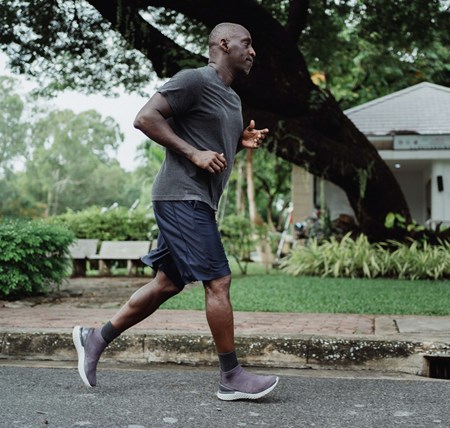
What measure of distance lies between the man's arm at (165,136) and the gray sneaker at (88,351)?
1.22 meters

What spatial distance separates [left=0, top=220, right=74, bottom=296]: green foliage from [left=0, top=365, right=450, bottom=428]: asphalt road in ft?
11.3

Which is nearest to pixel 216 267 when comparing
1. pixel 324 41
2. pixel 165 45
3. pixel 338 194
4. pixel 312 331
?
pixel 312 331

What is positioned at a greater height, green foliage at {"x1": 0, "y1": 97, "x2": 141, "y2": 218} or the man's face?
green foliage at {"x1": 0, "y1": 97, "x2": 141, "y2": 218}

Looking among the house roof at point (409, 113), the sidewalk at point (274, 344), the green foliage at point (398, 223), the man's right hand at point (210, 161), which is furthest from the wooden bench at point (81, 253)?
the man's right hand at point (210, 161)

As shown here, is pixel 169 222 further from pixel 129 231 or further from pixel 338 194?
pixel 338 194

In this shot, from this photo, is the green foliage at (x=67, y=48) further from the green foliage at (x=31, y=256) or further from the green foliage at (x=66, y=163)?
the green foliage at (x=66, y=163)

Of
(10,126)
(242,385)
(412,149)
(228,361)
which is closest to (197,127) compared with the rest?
(228,361)

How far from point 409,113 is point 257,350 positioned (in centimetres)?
1331

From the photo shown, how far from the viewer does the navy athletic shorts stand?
151 inches

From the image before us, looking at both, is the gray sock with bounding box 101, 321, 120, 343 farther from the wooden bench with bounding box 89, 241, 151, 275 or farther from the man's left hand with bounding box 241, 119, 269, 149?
the wooden bench with bounding box 89, 241, 151, 275

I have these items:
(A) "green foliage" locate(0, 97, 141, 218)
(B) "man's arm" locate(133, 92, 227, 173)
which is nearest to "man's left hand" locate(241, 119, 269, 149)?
(B) "man's arm" locate(133, 92, 227, 173)

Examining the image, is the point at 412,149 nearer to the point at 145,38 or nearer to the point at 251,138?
the point at 145,38

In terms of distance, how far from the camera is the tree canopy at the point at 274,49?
34.2 ft

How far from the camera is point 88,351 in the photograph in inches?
164
